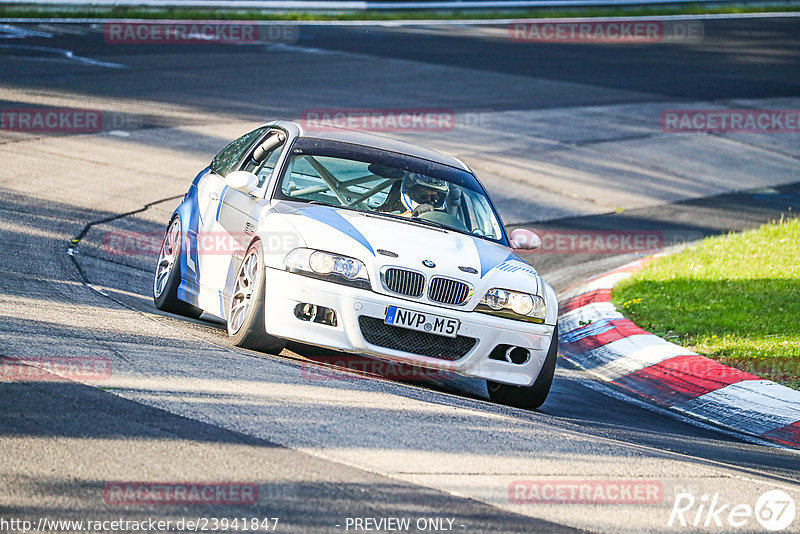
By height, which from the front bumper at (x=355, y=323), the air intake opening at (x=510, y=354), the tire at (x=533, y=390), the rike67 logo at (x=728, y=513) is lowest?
the tire at (x=533, y=390)

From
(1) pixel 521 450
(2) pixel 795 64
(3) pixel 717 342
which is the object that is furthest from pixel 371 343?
(2) pixel 795 64

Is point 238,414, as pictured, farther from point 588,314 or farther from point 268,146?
point 588,314

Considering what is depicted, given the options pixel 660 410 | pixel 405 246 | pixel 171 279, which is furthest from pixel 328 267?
pixel 660 410

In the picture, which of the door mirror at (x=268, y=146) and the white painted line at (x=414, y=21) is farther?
the white painted line at (x=414, y=21)


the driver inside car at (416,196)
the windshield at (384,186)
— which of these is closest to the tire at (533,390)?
the windshield at (384,186)

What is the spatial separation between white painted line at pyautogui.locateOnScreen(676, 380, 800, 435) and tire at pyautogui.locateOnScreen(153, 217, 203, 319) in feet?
12.3

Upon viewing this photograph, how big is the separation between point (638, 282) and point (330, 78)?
37.1 feet

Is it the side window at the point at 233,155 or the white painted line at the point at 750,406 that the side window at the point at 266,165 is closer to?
the side window at the point at 233,155

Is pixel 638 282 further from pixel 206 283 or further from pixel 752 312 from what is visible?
pixel 206 283

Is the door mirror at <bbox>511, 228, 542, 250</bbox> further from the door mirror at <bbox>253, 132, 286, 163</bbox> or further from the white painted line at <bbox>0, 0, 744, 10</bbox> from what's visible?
the white painted line at <bbox>0, 0, 744, 10</bbox>

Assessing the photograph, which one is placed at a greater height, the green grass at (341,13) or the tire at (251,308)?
the green grass at (341,13)

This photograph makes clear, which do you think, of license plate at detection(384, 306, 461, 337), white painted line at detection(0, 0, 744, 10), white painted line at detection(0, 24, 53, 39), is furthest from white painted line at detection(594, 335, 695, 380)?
white painted line at detection(0, 0, 744, 10)

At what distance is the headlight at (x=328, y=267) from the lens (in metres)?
6.75

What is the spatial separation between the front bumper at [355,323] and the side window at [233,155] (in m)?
2.10
